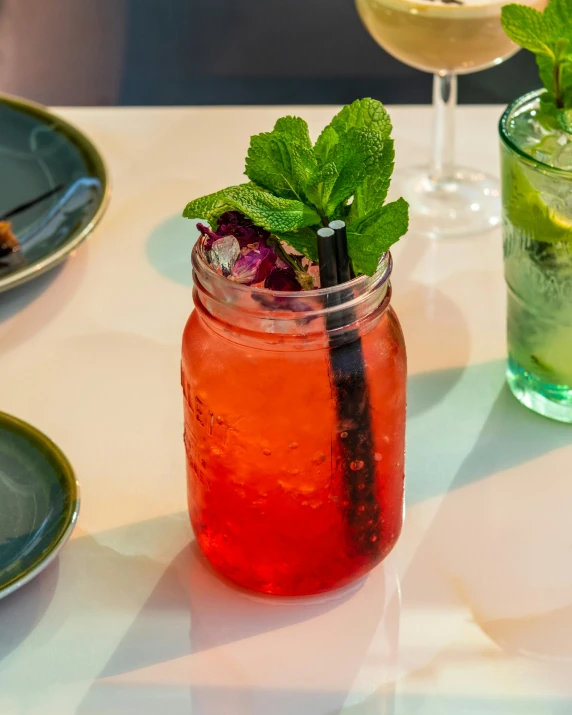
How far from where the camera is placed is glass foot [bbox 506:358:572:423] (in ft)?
2.35

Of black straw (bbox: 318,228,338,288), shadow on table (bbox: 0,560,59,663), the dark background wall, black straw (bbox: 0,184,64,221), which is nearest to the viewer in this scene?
black straw (bbox: 318,228,338,288)

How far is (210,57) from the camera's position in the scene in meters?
2.54

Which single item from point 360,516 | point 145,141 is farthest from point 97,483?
point 145,141

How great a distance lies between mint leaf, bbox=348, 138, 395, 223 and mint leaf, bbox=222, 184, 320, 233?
1.0 inches

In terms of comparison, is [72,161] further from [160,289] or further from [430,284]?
[430,284]

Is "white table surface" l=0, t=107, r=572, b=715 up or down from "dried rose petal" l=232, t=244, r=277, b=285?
down

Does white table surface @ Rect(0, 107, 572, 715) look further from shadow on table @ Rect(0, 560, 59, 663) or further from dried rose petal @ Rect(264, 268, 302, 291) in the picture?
dried rose petal @ Rect(264, 268, 302, 291)

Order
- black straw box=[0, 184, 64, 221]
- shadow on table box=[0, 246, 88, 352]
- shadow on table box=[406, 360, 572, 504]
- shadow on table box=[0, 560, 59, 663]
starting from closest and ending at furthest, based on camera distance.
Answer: shadow on table box=[0, 560, 59, 663], shadow on table box=[406, 360, 572, 504], shadow on table box=[0, 246, 88, 352], black straw box=[0, 184, 64, 221]

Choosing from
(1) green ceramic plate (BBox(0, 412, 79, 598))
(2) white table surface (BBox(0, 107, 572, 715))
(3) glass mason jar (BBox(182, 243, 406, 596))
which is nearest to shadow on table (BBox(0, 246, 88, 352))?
(2) white table surface (BBox(0, 107, 572, 715))

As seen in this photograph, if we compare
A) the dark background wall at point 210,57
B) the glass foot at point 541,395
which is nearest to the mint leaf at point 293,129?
the glass foot at point 541,395

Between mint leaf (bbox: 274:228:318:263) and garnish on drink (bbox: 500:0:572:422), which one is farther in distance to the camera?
garnish on drink (bbox: 500:0:572:422)

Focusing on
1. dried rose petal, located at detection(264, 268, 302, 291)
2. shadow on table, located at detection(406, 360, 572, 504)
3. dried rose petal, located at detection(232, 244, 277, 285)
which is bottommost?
shadow on table, located at detection(406, 360, 572, 504)

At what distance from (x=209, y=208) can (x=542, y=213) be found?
0.81ft

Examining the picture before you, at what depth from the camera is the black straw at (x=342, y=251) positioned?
468mm
